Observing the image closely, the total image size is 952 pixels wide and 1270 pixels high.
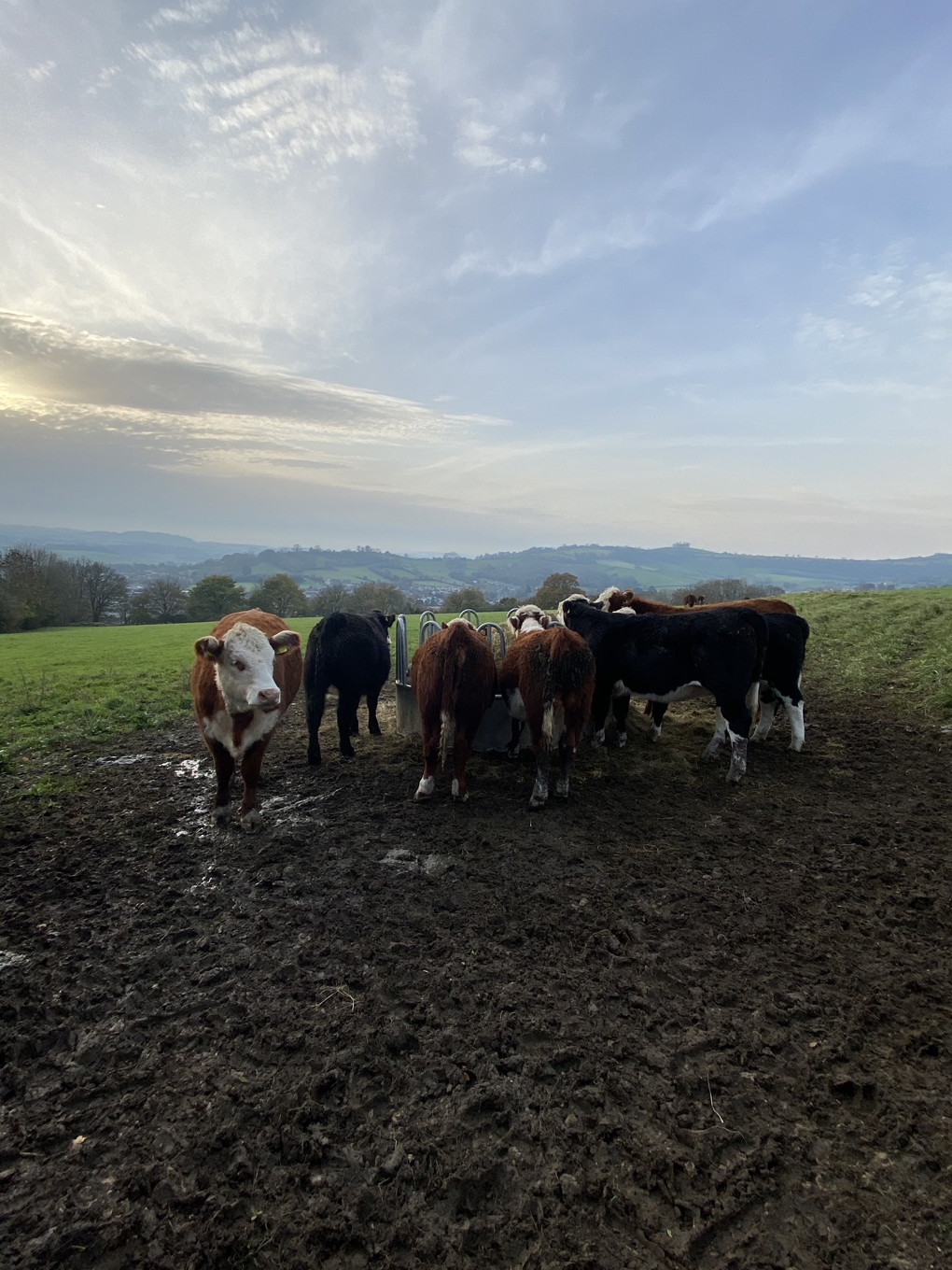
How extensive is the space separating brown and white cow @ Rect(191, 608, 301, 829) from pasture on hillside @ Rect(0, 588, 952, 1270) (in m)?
0.54

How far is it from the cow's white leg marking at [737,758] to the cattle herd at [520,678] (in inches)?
0.4

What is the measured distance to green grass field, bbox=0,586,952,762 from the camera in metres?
9.37

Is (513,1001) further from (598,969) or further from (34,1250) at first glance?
(34,1250)

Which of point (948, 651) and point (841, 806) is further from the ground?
point (948, 651)

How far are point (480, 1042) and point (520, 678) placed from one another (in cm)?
378

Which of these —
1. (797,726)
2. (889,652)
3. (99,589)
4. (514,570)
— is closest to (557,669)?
(797,726)

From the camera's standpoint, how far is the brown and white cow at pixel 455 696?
5.98m

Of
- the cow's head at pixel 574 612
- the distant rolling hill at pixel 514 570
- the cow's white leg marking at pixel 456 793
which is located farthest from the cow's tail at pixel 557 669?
the distant rolling hill at pixel 514 570

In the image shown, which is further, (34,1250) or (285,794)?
(285,794)

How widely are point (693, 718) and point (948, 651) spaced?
224 inches

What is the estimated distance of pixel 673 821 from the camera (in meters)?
5.66

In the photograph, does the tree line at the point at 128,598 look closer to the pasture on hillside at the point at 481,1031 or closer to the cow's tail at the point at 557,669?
the cow's tail at the point at 557,669

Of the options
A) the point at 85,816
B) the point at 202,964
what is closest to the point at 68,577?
the point at 85,816

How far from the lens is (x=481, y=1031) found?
3.05 meters
